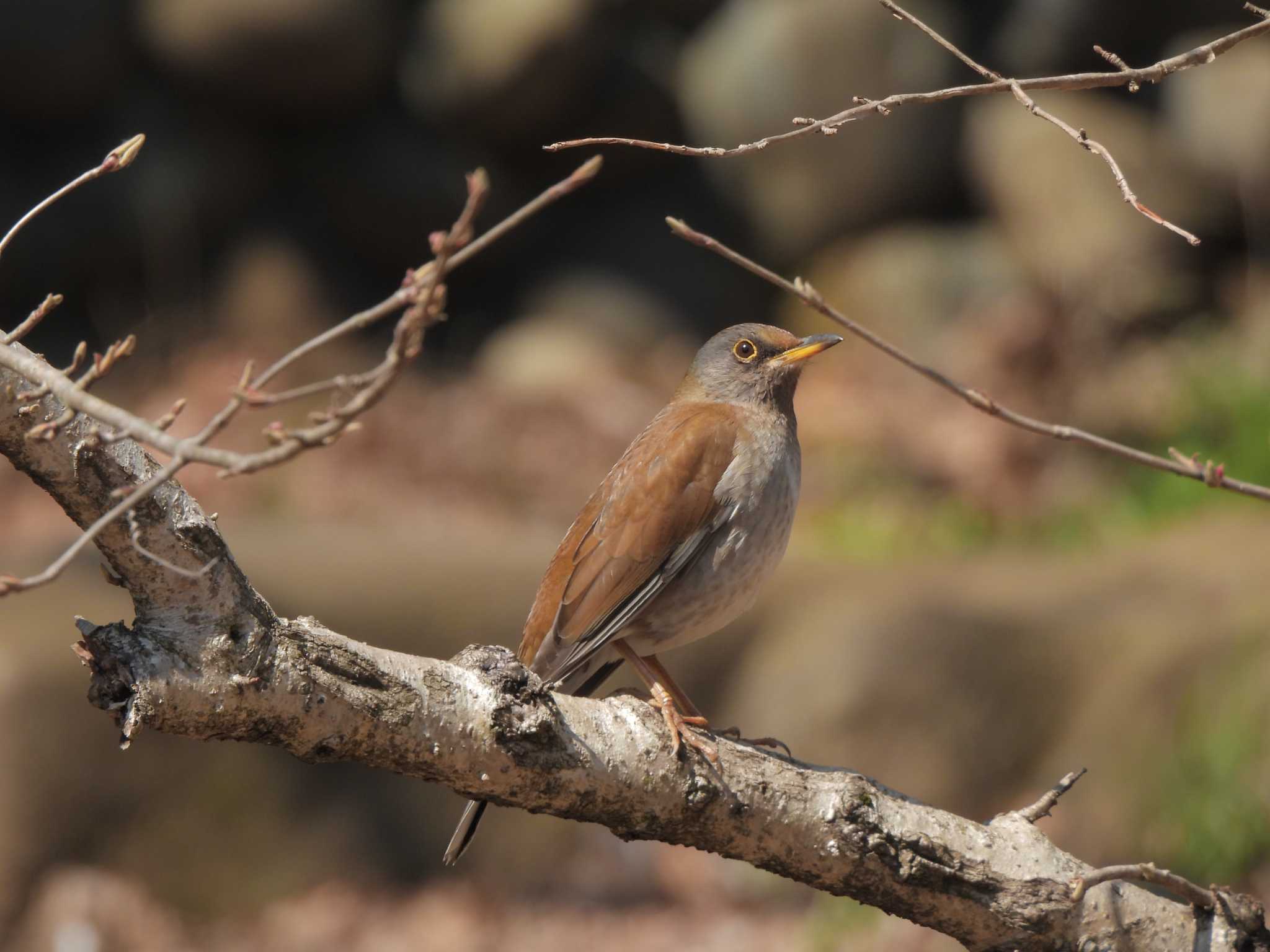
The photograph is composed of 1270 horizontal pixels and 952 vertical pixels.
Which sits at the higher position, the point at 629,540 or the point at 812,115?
the point at 812,115

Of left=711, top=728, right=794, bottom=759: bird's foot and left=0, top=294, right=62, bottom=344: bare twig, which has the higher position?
left=711, top=728, right=794, bottom=759: bird's foot

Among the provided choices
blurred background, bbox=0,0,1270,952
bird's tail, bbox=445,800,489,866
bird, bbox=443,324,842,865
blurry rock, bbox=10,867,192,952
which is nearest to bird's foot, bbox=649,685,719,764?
bird's tail, bbox=445,800,489,866

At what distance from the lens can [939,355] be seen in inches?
422

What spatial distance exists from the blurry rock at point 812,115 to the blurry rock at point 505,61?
1.04 m

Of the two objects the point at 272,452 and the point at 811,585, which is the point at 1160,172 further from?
the point at 272,452

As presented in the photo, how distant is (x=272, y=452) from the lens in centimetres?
186

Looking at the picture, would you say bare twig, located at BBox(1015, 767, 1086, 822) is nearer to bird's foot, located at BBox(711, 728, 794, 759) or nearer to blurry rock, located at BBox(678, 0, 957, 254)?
bird's foot, located at BBox(711, 728, 794, 759)

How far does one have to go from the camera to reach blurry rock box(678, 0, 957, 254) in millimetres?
11555

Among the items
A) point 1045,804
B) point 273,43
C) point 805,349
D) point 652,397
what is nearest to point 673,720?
point 1045,804

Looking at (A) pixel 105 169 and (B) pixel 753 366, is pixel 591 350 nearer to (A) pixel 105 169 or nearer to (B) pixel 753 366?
(B) pixel 753 366

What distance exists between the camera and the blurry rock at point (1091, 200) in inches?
414

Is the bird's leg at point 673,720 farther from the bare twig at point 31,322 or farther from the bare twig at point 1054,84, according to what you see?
the bare twig at point 31,322

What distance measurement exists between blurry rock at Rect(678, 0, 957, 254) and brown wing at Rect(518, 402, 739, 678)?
7.92 metres

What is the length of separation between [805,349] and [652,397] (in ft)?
21.6
